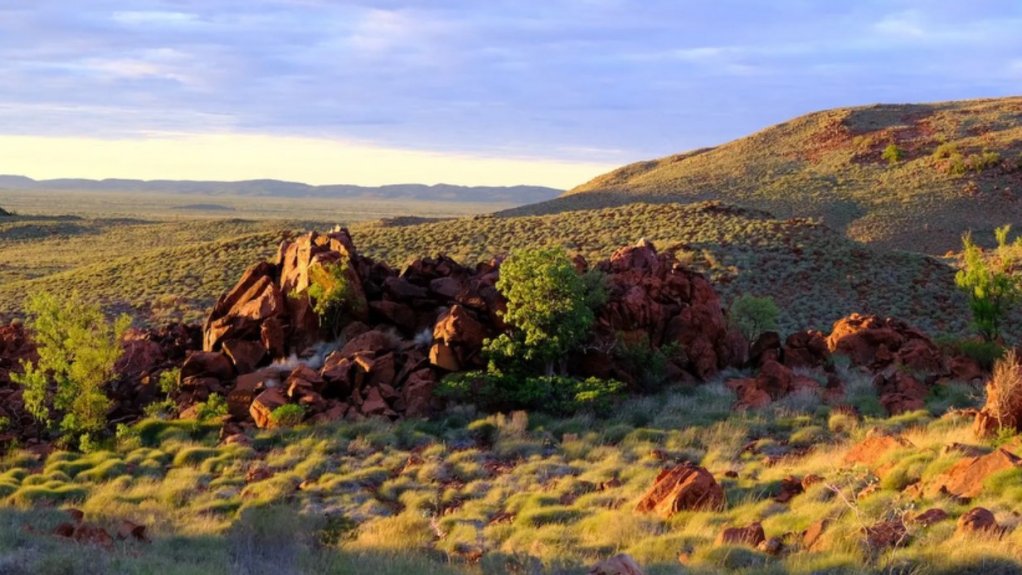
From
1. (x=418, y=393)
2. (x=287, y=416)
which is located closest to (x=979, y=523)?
(x=418, y=393)

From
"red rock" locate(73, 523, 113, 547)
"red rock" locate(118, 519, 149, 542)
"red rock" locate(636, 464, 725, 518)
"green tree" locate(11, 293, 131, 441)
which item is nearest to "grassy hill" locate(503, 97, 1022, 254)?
"red rock" locate(636, 464, 725, 518)

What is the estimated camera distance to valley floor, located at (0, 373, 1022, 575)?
9828mm

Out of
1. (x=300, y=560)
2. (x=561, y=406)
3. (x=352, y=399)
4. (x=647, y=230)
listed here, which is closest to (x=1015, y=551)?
(x=300, y=560)

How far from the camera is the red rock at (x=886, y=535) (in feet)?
32.1

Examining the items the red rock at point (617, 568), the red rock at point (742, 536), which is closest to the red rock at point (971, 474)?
the red rock at point (742, 536)

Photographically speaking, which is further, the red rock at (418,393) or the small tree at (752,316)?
the small tree at (752,316)

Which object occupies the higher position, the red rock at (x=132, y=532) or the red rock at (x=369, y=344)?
the red rock at (x=369, y=344)

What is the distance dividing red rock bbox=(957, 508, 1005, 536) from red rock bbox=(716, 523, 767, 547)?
216 centimetres

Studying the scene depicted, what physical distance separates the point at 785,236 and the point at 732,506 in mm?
30659

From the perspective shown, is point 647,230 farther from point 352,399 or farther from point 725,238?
point 352,399

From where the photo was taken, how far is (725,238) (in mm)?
41625

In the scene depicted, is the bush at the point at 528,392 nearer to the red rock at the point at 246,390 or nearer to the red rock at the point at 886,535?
the red rock at the point at 246,390

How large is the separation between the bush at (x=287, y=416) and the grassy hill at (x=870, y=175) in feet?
136

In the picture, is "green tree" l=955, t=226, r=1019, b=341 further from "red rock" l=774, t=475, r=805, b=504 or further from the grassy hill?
the grassy hill
